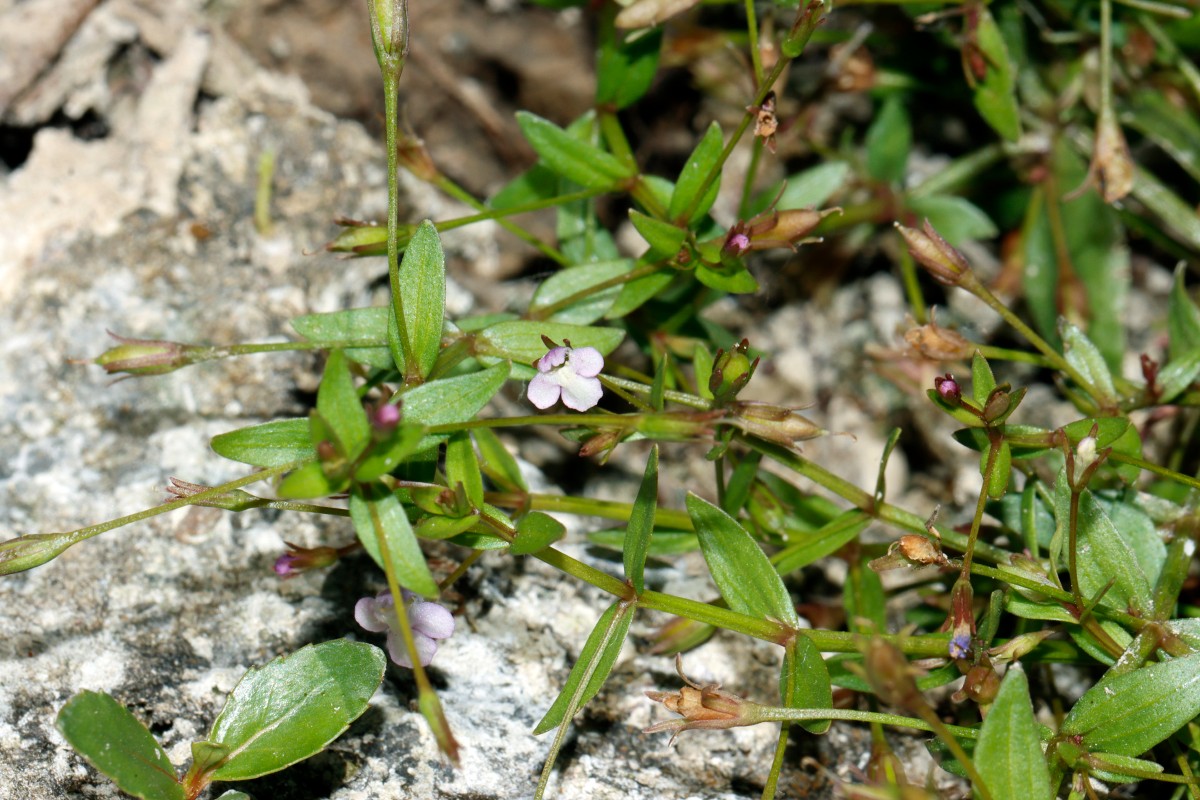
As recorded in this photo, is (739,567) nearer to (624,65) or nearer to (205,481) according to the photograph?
(205,481)

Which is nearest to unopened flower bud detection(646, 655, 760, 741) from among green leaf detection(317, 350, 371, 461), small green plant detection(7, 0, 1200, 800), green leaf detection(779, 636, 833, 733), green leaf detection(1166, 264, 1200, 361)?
small green plant detection(7, 0, 1200, 800)

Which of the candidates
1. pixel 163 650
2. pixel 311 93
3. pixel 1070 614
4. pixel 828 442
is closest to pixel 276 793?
pixel 163 650

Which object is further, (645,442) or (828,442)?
(828,442)

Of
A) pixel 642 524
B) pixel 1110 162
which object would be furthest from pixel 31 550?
pixel 1110 162

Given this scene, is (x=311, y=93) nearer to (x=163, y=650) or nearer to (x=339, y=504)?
(x=339, y=504)

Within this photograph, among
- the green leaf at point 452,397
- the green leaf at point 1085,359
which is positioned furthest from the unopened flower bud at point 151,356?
the green leaf at point 1085,359

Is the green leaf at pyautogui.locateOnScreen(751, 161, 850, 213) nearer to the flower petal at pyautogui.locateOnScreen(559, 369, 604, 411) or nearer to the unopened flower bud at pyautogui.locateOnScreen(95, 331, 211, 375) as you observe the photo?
the flower petal at pyautogui.locateOnScreen(559, 369, 604, 411)
